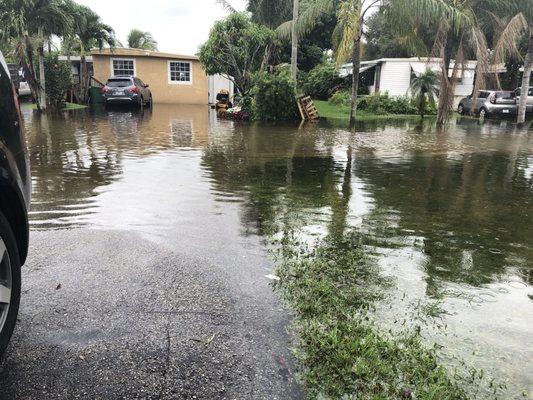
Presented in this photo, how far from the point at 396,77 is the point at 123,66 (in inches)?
680

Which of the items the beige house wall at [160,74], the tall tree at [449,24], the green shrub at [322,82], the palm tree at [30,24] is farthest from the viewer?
the green shrub at [322,82]

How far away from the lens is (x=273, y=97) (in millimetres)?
18875

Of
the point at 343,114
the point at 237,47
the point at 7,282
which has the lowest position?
the point at 7,282

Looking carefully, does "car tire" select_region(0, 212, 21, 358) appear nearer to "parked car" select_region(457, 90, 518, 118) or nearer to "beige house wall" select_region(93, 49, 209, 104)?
"parked car" select_region(457, 90, 518, 118)

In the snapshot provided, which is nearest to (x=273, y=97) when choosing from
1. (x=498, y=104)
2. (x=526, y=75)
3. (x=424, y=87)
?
(x=424, y=87)

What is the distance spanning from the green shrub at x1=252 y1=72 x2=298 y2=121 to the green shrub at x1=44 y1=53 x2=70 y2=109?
31.6ft

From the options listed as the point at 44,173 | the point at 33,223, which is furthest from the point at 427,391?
the point at 44,173

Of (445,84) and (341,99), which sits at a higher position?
(445,84)

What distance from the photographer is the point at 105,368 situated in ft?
8.22

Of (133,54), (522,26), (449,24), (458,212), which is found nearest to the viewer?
(458,212)

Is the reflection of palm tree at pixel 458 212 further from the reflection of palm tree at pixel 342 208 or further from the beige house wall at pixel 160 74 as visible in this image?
the beige house wall at pixel 160 74

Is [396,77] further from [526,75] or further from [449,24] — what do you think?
[449,24]

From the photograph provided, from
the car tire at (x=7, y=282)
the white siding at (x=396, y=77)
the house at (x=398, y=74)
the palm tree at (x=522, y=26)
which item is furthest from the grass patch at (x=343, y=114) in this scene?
the car tire at (x=7, y=282)

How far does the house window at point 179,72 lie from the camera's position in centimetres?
3117
